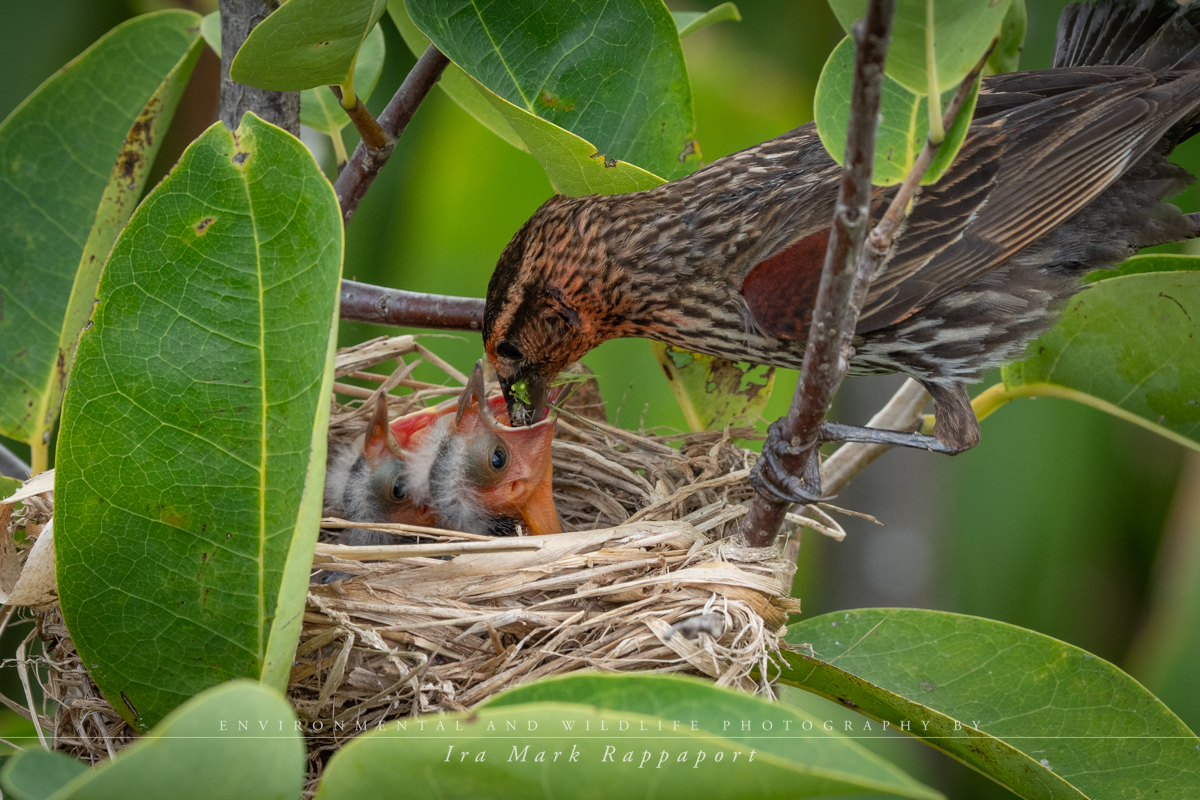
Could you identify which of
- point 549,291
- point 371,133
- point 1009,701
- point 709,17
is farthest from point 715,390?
point 371,133

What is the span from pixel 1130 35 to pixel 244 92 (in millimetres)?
2093

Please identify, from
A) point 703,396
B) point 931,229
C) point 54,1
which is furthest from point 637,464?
point 54,1

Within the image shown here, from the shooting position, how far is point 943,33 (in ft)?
3.12

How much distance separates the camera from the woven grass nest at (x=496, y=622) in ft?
4.80

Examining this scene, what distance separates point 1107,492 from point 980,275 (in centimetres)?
182

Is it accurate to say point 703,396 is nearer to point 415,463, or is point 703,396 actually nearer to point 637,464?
point 637,464

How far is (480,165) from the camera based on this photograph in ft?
10.0

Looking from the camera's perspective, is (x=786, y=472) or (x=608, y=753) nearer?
(x=608, y=753)

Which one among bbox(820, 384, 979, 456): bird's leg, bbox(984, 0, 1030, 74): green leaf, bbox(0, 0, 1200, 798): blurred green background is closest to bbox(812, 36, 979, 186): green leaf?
bbox(820, 384, 979, 456): bird's leg

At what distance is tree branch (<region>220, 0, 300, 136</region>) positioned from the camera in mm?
1647

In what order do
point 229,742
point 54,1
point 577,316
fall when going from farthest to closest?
point 54,1, point 577,316, point 229,742

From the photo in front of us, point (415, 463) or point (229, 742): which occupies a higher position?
point (229, 742)

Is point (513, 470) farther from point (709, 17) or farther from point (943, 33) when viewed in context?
point (943, 33)

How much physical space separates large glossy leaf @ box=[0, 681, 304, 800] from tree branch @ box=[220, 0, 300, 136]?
1187mm
